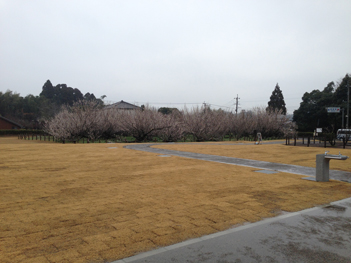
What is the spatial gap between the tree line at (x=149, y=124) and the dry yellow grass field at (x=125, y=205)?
20.0m

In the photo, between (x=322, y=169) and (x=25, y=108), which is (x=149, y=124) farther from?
(x=25, y=108)

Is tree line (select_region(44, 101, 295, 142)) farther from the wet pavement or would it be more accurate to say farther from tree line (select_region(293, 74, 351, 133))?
the wet pavement

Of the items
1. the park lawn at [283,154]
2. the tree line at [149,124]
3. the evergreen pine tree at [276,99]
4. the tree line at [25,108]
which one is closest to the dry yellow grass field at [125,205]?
the park lawn at [283,154]

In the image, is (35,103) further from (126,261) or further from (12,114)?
(126,261)

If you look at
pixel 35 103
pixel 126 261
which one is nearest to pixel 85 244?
pixel 126 261

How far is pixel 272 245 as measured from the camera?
3590 millimetres

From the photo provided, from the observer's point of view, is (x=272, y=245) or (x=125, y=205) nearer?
(x=272, y=245)

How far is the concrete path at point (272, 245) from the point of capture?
3.21m

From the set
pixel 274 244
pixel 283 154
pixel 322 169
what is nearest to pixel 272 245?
pixel 274 244

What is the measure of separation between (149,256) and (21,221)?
232 cm

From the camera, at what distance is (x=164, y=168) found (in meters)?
9.90

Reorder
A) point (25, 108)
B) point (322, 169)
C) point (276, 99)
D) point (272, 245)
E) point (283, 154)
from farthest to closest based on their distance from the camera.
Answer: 1. point (25, 108)
2. point (276, 99)
3. point (283, 154)
4. point (322, 169)
5. point (272, 245)

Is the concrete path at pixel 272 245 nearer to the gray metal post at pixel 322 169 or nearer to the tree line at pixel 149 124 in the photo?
the gray metal post at pixel 322 169

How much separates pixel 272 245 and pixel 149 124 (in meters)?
26.9
